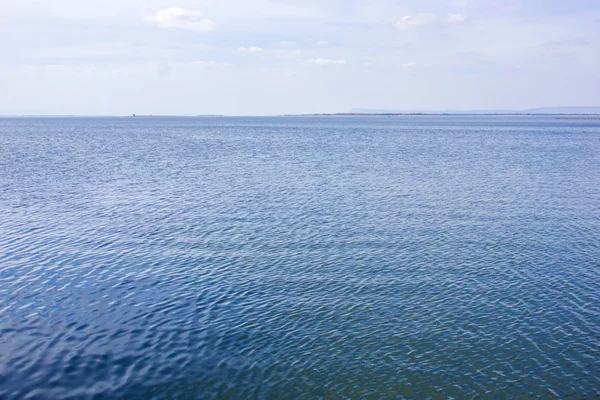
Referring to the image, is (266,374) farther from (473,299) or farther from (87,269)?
(87,269)

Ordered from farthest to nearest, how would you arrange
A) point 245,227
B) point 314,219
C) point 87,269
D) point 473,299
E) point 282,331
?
point 314,219, point 245,227, point 87,269, point 473,299, point 282,331

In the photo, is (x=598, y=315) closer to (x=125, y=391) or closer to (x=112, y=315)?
(x=125, y=391)

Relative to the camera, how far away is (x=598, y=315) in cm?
2517

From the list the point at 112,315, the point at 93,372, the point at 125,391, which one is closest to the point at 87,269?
the point at 112,315

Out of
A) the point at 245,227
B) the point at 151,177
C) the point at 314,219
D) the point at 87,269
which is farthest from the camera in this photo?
the point at 151,177

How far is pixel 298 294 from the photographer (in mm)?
27812

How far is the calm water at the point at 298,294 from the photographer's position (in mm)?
19641

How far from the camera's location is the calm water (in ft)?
64.4

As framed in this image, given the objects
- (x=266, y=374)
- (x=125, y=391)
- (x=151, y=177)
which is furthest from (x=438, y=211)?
(x=151, y=177)

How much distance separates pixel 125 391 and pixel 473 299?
65.3 ft

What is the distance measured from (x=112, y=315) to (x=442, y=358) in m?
17.7

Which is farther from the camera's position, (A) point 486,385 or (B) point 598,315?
(B) point 598,315

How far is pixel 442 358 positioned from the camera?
21094 mm

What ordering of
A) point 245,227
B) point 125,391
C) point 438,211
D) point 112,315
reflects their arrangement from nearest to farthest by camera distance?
point 125,391 < point 112,315 < point 245,227 < point 438,211
